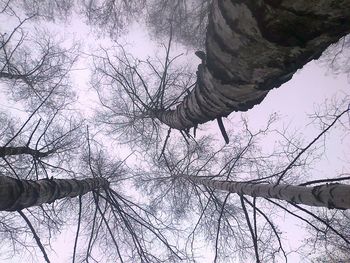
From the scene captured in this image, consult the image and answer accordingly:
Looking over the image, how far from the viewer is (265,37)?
3.28 feet

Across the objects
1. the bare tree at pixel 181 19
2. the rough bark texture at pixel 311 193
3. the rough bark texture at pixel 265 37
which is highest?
the bare tree at pixel 181 19

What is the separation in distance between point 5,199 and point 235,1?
214 cm

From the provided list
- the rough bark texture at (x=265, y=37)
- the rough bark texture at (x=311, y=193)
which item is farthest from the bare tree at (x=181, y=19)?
the rough bark texture at (x=265, y=37)

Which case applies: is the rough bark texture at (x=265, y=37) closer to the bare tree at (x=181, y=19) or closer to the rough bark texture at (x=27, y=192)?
the rough bark texture at (x=27, y=192)

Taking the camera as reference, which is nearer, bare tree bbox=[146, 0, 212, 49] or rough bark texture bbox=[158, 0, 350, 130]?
rough bark texture bbox=[158, 0, 350, 130]

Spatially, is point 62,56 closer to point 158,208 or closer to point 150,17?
point 150,17

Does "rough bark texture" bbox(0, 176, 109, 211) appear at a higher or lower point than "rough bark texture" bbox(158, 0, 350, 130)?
higher

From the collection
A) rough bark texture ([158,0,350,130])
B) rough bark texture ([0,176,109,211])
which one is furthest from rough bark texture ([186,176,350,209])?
rough bark texture ([0,176,109,211])

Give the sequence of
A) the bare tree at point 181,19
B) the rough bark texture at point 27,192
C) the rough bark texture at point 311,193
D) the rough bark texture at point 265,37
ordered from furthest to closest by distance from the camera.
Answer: the bare tree at point 181,19, the rough bark texture at point 27,192, the rough bark texture at point 311,193, the rough bark texture at point 265,37

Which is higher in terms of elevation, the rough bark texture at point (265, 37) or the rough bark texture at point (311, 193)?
the rough bark texture at point (311, 193)

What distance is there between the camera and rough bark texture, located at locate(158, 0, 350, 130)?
2.74 feet

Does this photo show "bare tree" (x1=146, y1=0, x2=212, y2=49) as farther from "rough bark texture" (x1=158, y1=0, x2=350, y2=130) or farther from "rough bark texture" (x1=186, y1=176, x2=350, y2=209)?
"rough bark texture" (x1=158, y1=0, x2=350, y2=130)

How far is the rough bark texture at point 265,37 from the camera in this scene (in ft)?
2.74

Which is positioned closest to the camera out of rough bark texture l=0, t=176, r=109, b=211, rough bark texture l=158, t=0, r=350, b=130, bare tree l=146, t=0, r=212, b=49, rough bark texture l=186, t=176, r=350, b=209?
rough bark texture l=158, t=0, r=350, b=130
